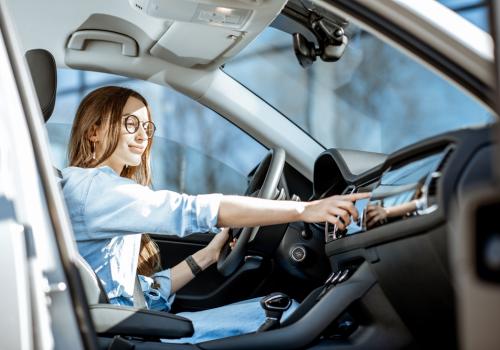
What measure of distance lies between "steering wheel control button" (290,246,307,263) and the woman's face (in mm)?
511

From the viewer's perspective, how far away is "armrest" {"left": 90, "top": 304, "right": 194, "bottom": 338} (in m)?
1.37

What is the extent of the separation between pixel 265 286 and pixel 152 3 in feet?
2.89

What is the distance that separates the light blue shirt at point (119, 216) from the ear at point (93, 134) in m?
0.14

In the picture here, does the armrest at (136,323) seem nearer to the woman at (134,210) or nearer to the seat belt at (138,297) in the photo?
the woman at (134,210)

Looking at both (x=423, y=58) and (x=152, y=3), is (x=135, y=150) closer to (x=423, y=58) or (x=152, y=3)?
(x=152, y=3)

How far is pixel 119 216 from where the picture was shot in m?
1.56

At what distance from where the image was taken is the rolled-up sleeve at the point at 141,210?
1.47 metres

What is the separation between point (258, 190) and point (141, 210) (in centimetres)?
59

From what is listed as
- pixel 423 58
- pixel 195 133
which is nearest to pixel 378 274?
pixel 423 58

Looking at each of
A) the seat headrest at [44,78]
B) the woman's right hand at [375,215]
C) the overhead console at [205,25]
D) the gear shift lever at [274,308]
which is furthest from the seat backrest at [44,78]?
the woman's right hand at [375,215]

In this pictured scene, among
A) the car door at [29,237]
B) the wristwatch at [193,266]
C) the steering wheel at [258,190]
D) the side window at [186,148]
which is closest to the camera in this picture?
the car door at [29,237]

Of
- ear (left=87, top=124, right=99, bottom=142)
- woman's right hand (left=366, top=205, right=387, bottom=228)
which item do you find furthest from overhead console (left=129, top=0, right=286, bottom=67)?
woman's right hand (left=366, top=205, right=387, bottom=228)

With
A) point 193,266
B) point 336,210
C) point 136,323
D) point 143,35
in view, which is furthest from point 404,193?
point 143,35

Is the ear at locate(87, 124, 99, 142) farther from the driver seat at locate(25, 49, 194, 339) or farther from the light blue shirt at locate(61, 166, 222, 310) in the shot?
the driver seat at locate(25, 49, 194, 339)
